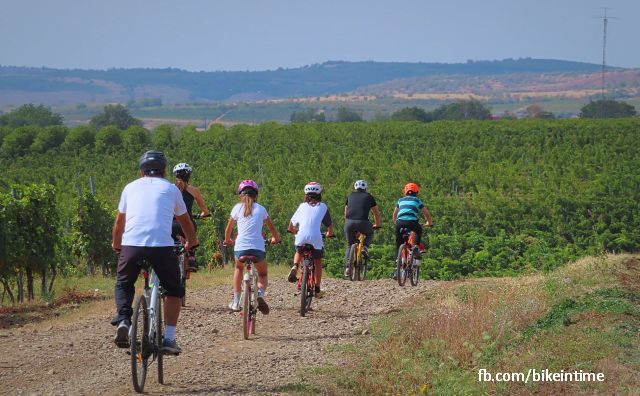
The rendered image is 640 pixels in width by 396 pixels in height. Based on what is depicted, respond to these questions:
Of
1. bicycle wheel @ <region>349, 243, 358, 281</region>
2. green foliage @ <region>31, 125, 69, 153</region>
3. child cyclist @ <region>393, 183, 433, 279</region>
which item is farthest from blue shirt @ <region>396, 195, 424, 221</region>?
green foliage @ <region>31, 125, 69, 153</region>

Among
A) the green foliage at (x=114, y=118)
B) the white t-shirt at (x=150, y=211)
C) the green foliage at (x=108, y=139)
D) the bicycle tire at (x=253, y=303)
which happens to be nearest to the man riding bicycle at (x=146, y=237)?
the white t-shirt at (x=150, y=211)

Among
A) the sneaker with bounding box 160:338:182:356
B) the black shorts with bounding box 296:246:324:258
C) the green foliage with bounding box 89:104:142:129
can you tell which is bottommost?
the green foliage with bounding box 89:104:142:129

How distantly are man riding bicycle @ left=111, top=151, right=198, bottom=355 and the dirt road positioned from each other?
2.48 feet

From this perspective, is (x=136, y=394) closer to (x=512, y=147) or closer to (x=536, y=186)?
(x=536, y=186)

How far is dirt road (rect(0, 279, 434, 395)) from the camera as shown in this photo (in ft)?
29.1

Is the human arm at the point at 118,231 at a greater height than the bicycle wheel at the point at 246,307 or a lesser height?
greater

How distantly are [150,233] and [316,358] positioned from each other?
256cm

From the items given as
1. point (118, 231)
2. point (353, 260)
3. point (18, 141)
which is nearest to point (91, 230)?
point (353, 260)

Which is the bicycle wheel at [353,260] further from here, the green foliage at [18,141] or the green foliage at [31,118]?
the green foliage at [31,118]

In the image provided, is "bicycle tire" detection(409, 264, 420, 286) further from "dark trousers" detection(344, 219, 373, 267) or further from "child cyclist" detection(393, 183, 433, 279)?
"dark trousers" detection(344, 219, 373, 267)

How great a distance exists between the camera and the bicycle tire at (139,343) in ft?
26.7

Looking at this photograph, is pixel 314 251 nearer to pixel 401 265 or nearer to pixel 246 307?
pixel 246 307

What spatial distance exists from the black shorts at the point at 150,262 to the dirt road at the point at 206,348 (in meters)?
0.97

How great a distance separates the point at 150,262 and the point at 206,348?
2.55 m
